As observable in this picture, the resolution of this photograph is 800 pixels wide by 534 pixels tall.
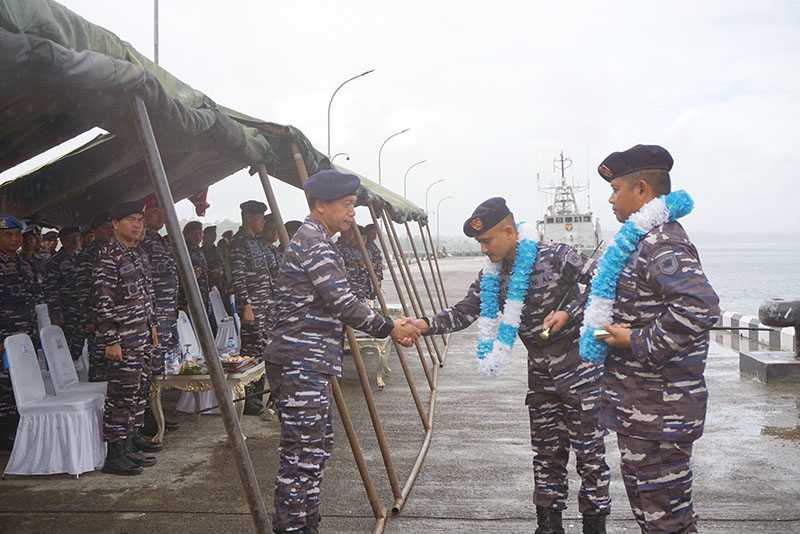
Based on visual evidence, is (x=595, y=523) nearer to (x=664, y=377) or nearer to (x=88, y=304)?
(x=664, y=377)

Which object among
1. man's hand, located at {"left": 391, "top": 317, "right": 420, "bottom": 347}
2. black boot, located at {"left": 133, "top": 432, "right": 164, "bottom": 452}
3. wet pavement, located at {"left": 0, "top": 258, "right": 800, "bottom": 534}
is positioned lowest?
wet pavement, located at {"left": 0, "top": 258, "right": 800, "bottom": 534}

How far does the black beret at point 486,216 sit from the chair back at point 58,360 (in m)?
3.78

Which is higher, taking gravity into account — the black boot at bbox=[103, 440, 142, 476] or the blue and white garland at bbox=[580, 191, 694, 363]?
the blue and white garland at bbox=[580, 191, 694, 363]

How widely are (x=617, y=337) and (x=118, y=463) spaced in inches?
162

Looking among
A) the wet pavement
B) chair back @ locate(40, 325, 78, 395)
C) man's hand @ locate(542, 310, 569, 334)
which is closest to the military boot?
the wet pavement

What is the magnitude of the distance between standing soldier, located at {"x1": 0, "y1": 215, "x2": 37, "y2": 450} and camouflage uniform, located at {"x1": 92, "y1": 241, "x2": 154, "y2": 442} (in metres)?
1.31

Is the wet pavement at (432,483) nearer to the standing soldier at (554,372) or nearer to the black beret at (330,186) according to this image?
the standing soldier at (554,372)

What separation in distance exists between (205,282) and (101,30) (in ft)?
18.0

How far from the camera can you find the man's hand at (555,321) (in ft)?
13.4

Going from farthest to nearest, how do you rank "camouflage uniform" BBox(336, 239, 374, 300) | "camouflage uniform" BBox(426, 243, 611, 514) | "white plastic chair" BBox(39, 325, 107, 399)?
"camouflage uniform" BBox(336, 239, 374, 300) < "white plastic chair" BBox(39, 325, 107, 399) < "camouflage uniform" BBox(426, 243, 611, 514)

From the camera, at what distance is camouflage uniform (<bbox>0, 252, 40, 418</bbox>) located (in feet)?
21.8

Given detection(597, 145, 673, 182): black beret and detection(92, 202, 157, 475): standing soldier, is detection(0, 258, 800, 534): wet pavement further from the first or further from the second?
detection(597, 145, 673, 182): black beret

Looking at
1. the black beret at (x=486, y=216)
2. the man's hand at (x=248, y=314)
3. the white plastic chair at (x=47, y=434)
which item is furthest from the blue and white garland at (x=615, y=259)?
the man's hand at (x=248, y=314)

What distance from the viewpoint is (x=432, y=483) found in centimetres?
555
